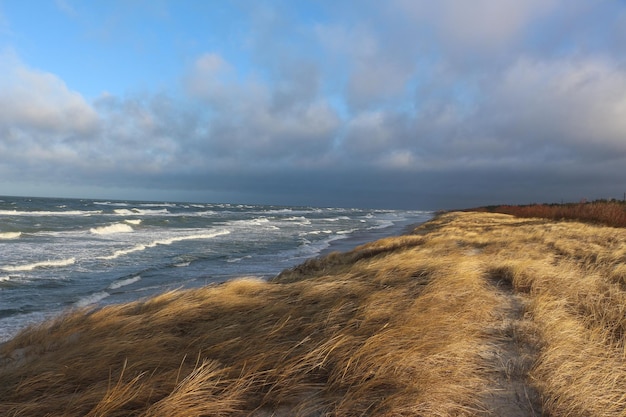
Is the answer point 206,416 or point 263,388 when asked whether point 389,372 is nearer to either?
point 263,388

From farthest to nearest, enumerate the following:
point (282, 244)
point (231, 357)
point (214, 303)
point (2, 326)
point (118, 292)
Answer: point (282, 244) → point (118, 292) → point (2, 326) → point (214, 303) → point (231, 357)

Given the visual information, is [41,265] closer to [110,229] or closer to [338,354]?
[338,354]

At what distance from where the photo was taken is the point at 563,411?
2758 millimetres

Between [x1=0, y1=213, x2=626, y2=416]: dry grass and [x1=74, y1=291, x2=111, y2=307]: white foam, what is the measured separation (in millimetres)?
3991

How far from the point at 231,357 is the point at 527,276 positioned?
17.3ft

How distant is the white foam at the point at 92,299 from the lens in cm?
934

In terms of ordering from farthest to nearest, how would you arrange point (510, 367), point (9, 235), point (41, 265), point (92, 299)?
1. point (9, 235)
2. point (41, 265)
3. point (92, 299)
4. point (510, 367)

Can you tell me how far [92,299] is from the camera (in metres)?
9.80

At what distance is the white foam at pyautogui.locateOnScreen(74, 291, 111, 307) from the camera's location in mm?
9336

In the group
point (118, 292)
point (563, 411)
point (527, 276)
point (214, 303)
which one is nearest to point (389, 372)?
point (563, 411)

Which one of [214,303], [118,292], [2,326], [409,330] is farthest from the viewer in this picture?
[118,292]

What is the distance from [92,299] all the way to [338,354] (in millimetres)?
8588

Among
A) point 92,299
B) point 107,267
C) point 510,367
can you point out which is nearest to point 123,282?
point 92,299

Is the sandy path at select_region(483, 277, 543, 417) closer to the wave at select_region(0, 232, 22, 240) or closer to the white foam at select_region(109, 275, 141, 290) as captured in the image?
the white foam at select_region(109, 275, 141, 290)
